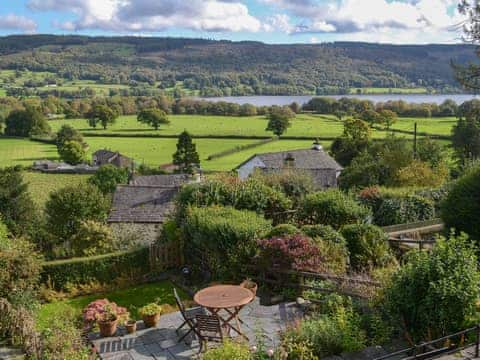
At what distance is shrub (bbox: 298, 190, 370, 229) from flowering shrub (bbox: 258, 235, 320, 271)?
13.7 ft

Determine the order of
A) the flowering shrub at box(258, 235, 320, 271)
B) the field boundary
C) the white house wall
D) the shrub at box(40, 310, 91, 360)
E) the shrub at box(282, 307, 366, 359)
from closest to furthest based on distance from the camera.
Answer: the shrub at box(282, 307, 366, 359)
the shrub at box(40, 310, 91, 360)
the flowering shrub at box(258, 235, 320, 271)
the white house wall
the field boundary

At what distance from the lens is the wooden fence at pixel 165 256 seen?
52.5 ft

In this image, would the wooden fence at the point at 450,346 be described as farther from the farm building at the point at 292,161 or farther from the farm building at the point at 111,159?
the farm building at the point at 111,159

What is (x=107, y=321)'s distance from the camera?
1059 centimetres

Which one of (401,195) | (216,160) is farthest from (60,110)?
(401,195)

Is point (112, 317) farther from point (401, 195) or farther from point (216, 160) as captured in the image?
point (216, 160)

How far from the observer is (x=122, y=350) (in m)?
10.0

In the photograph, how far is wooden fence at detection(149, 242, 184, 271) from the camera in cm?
Answer: 1599

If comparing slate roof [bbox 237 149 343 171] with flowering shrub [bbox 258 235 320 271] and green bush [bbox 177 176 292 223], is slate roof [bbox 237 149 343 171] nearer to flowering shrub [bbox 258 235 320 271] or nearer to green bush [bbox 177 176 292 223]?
green bush [bbox 177 176 292 223]

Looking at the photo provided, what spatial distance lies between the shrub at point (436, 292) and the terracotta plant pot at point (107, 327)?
548 cm

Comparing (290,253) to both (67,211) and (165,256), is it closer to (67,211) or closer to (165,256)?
(165,256)

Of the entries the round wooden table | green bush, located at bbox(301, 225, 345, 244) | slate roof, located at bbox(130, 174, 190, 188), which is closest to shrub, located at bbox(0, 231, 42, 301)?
the round wooden table

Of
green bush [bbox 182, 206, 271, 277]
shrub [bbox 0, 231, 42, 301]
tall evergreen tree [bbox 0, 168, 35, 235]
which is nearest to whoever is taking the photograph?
shrub [bbox 0, 231, 42, 301]

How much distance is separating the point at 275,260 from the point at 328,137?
5833 centimetres
